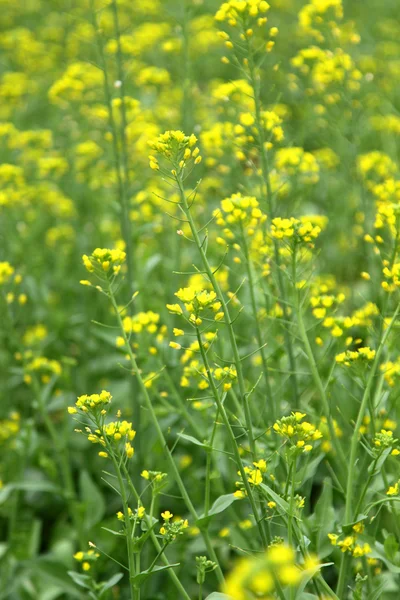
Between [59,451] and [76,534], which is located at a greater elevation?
[59,451]

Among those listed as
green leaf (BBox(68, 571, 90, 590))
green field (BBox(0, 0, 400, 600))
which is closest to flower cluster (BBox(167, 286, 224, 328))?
green field (BBox(0, 0, 400, 600))

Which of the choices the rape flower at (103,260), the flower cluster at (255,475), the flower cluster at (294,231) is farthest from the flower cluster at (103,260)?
the flower cluster at (255,475)

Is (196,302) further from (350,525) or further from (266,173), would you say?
(266,173)

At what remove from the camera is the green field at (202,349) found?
2811 mm

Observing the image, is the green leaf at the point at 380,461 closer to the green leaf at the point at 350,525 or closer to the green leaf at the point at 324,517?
the green leaf at the point at 350,525

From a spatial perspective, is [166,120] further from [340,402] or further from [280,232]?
[280,232]

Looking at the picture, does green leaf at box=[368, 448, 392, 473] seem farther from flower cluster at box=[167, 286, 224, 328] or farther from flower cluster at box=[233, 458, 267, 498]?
flower cluster at box=[167, 286, 224, 328]

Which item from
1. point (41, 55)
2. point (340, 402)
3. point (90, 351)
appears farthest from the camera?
point (41, 55)

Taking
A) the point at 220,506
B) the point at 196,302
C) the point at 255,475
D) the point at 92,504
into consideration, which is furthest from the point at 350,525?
the point at 92,504

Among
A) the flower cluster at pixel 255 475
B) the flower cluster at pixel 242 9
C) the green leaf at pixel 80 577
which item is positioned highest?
the flower cluster at pixel 242 9

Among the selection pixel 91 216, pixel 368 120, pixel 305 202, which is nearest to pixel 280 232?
pixel 91 216

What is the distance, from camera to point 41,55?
28.4 feet

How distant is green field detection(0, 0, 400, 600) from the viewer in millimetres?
2811

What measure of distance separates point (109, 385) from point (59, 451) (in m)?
0.73
